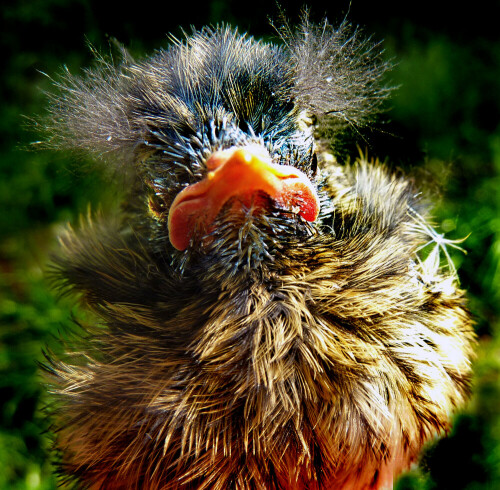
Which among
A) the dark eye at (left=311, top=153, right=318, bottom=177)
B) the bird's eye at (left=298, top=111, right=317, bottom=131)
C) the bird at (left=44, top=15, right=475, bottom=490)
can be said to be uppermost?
the bird's eye at (left=298, top=111, right=317, bottom=131)

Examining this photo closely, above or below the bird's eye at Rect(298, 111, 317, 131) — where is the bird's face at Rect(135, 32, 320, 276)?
below

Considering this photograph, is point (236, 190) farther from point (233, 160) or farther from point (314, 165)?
point (314, 165)

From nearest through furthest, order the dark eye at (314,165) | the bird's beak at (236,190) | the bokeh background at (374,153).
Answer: the bird's beak at (236,190)
the dark eye at (314,165)
the bokeh background at (374,153)

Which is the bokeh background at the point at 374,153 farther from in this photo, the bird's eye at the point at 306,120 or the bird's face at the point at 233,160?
the bird's face at the point at 233,160

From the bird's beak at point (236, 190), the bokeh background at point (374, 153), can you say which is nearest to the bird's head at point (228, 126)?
the bird's beak at point (236, 190)

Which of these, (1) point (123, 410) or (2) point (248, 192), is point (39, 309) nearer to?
(1) point (123, 410)

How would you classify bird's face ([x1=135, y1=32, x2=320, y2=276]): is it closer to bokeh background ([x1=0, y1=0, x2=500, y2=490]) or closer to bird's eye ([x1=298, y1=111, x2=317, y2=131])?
bird's eye ([x1=298, y1=111, x2=317, y2=131])

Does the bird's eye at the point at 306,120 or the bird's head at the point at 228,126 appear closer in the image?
the bird's head at the point at 228,126

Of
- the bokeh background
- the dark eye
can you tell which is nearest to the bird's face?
the dark eye

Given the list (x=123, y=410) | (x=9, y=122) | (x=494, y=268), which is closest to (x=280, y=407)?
(x=123, y=410)
